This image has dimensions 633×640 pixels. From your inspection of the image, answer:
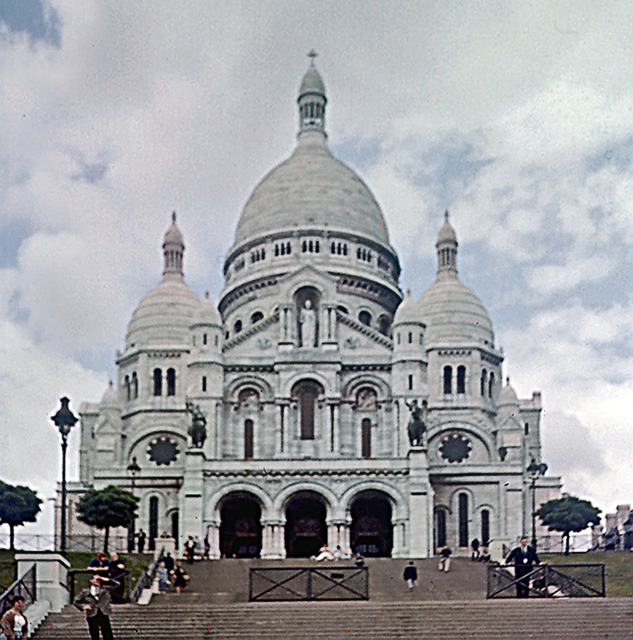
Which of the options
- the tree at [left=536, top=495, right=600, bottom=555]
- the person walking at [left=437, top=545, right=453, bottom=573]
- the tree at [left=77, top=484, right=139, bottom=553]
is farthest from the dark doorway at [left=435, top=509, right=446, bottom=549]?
the person walking at [left=437, top=545, right=453, bottom=573]

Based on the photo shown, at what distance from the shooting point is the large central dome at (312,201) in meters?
93.9

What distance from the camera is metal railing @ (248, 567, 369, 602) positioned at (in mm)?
36812

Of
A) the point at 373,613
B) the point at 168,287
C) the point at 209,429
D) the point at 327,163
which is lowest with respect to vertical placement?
the point at 373,613

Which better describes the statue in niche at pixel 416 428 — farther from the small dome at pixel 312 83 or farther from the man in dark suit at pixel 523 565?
the small dome at pixel 312 83

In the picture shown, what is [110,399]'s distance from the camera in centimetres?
8556

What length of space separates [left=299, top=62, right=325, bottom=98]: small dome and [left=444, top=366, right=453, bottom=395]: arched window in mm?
29611

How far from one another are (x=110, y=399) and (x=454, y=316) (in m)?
23.6

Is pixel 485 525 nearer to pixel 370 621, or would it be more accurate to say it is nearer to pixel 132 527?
pixel 132 527

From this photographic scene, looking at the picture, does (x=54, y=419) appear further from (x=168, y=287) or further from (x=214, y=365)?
(x=168, y=287)

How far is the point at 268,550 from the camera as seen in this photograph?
69625 mm

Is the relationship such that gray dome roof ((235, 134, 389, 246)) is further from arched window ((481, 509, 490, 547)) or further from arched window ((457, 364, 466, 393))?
arched window ((481, 509, 490, 547))

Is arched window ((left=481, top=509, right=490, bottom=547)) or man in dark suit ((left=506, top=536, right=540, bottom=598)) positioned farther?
arched window ((left=481, top=509, right=490, bottom=547))

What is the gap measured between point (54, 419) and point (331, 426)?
3935cm

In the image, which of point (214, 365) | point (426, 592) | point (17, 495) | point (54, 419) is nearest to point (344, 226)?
point (214, 365)
